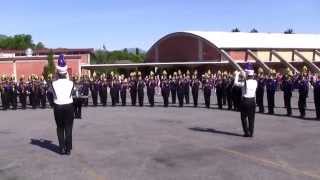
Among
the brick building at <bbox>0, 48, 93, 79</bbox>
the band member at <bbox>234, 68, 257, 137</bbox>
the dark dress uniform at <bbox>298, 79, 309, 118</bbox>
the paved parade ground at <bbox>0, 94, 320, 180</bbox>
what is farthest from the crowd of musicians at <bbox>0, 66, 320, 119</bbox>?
the brick building at <bbox>0, 48, 93, 79</bbox>

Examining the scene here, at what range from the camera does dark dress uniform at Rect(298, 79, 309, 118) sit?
20234mm

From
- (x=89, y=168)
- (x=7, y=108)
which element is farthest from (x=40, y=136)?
(x=7, y=108)

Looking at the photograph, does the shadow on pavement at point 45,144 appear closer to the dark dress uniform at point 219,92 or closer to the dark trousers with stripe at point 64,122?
the dark trousers with stripe at point 64,122

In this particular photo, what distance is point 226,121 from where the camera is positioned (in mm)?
19031

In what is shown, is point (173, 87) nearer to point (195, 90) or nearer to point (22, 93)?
point (195, 90)

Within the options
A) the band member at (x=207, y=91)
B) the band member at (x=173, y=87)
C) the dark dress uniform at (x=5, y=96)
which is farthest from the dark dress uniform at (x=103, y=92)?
the band member at (x=207, y=91)

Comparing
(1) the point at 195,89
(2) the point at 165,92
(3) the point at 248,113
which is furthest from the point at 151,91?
(3) the point at 248,113

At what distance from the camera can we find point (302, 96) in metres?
20.6

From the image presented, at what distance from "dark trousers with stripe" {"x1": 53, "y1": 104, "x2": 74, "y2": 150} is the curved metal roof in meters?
54.3

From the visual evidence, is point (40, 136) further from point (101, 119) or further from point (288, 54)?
point (288, 54)

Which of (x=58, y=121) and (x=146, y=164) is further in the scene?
(x=58, y=121)

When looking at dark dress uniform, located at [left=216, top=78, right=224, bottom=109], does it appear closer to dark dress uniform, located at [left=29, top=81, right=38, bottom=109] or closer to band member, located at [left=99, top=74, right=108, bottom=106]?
band member, located at [left=99, top=74, right=108, bottom=106]

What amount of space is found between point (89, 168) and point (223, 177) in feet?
8.01

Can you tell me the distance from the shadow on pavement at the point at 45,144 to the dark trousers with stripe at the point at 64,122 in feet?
1.61
